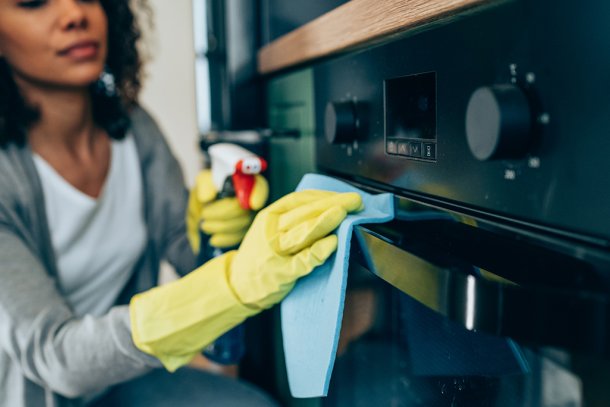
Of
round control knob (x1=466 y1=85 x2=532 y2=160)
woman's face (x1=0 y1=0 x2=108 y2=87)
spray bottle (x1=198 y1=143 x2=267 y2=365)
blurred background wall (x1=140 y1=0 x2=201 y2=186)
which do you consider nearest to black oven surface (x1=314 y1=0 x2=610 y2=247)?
round control knob (x1=466 y1=85 x2=532 y2=160)

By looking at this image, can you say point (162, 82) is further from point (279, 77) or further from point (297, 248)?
point (297, 248)

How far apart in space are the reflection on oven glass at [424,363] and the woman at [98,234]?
0.08 metres

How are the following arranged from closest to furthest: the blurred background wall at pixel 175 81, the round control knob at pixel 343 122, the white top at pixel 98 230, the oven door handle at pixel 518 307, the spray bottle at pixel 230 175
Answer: the oven door handle at pixel 518 307
the round control knob at pixel 343 122
the spray bottle at pixel 230 175
the white top at pixel 98 230
the blurred background wall at pixel 175 81

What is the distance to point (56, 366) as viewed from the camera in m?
0.69

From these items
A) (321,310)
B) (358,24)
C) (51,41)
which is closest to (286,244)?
(321,310)

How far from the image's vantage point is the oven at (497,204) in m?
0.27

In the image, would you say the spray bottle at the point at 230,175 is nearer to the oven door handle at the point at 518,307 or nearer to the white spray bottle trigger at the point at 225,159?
the white spray bottle trigger at the point at 225,159

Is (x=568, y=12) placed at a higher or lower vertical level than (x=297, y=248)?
higher

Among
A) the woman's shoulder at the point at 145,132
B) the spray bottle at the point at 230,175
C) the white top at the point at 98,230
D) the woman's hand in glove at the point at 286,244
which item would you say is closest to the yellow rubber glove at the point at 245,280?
the woman's hand in glove at the point at 286,244

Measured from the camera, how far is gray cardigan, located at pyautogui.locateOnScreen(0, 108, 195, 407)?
2.23ft

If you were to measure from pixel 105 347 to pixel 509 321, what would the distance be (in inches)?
21.1

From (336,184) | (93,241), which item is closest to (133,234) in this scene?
(93,241)

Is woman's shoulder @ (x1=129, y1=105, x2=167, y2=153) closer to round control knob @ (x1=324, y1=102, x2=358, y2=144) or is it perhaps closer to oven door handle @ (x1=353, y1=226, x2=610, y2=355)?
round control knob @ (x1=324, y1=102, x2=358, y2=144)

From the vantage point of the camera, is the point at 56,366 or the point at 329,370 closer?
the point at 329,370
